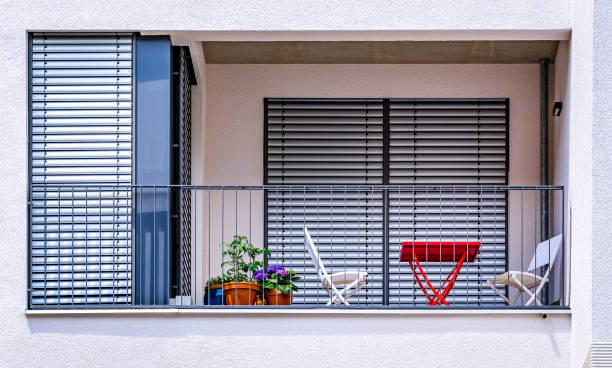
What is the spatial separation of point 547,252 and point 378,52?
2.47m

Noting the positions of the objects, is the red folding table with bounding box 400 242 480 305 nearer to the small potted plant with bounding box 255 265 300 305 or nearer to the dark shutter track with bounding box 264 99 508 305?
the small potted plant with bounding box 255 265 300 305

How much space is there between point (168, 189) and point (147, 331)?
3.54 feet

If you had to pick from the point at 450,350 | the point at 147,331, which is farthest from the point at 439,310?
the point at 147,331

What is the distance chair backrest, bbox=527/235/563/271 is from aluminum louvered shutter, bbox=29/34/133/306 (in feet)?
10.7

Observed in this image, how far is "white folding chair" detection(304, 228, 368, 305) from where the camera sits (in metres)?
8.88

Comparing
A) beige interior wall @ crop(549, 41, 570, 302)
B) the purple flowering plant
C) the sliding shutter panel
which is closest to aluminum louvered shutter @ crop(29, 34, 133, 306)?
the sliding shutter panel

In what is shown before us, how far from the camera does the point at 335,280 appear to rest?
920cm

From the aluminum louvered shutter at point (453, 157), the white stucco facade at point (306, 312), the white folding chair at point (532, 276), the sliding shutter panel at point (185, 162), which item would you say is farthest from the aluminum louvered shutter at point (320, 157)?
the white stucco facade at point (306, 312)

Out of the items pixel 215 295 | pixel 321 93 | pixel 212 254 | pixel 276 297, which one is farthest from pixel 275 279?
pixel 321 93

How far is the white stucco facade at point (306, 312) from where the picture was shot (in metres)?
8.37

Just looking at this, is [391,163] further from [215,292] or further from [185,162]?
[215,292]

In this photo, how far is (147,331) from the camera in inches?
337

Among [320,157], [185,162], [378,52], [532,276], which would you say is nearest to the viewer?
[532,276]

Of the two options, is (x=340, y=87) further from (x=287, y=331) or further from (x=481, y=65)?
(x=287, y=331)
